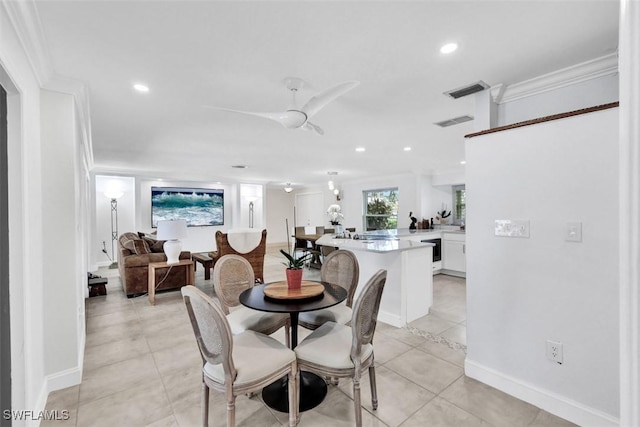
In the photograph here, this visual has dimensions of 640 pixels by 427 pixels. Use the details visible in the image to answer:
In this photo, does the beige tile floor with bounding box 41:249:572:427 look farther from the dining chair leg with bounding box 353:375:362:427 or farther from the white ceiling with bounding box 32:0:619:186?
the white ceiling with bounding box 32:0:619:186

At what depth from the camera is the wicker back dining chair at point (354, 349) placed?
1.74 meters

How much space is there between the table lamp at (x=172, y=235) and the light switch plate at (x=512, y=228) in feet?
13.1

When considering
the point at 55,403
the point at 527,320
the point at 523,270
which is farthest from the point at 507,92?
the point at 55,403

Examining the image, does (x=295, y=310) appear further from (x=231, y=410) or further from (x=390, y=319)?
(x=390, y=319)

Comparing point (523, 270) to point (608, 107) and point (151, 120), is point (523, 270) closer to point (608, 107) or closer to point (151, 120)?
point (608, 107)

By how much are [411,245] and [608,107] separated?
7.16 ft

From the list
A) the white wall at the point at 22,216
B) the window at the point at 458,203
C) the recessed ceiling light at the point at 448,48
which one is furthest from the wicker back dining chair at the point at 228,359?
the window at the point at 458,203

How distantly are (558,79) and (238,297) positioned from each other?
3014 millimetres

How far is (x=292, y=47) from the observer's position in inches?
77.0

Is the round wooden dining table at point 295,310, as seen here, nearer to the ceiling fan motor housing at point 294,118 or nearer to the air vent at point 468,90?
the ceiling fan motor housing at point 294,118

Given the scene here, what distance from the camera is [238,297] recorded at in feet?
8.16

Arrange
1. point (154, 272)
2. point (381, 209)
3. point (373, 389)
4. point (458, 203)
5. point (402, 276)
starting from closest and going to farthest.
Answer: point (373, 389) < point (402, 276) < point (154, 272) < point (458, 203) < point (381, 209)

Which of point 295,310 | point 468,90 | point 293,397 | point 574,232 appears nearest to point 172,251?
point 295,310

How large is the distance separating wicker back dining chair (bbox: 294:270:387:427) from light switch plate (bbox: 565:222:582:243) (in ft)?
4.06
